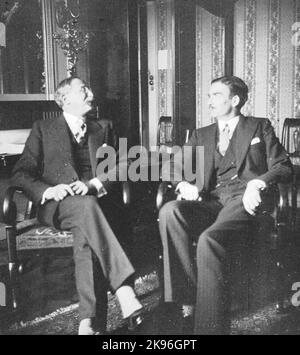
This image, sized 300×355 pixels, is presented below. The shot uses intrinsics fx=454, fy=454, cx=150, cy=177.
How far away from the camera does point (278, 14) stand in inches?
215

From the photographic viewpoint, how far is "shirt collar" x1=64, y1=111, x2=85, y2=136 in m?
2.56

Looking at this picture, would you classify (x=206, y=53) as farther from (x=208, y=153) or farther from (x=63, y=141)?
(x=63, y=141)

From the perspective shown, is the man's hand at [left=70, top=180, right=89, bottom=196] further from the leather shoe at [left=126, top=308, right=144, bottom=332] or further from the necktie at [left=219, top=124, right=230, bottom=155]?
the necktie at [left=219, top=124, right=230, bottom=155]

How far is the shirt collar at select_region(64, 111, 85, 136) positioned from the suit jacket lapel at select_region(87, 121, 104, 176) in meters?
0.06

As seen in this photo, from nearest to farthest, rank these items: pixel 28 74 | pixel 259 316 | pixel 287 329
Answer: pixel 287 329 → pixel 259 316 → pixel 28 74

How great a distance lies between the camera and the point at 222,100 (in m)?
2.42

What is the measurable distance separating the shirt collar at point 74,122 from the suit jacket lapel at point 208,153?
27.9 inches

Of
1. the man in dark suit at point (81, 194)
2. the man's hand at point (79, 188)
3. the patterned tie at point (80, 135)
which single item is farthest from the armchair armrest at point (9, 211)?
the patterned tie at point (80, 135)

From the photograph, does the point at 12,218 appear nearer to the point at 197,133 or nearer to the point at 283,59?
the point at 197,133

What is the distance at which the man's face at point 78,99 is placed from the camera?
8.18ft

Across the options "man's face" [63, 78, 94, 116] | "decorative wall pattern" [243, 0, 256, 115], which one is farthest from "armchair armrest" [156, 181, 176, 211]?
"decorative wall pattern" [243, 0, 256, 115]

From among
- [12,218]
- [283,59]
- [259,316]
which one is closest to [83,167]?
[12,218]

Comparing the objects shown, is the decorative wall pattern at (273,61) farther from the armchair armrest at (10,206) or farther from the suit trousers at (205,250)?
the armchair armrest at (10,206)

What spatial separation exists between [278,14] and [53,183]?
414 cm
